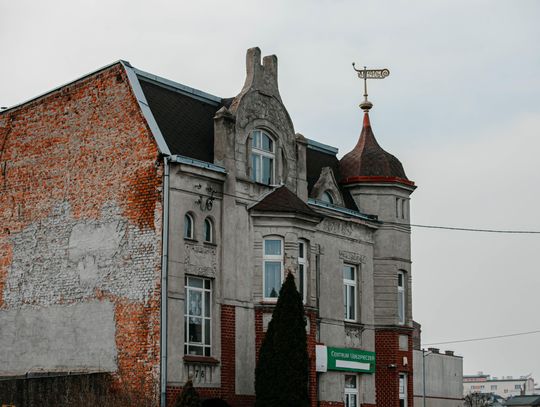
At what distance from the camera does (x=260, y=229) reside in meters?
30.7

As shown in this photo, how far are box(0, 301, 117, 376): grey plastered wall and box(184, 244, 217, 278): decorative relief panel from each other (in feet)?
7.91

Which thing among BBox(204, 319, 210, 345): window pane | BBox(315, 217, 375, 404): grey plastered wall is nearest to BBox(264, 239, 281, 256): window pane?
BBox(204, 319, 210, 345): window pane

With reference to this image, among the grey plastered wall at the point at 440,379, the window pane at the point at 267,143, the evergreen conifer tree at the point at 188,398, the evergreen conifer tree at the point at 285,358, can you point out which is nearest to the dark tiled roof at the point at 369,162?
the window pane at the point at 267,143

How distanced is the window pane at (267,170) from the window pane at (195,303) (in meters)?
4.53

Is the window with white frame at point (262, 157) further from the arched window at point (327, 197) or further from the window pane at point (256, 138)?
the arched window at point (327, 197)

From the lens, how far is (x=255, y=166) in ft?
104

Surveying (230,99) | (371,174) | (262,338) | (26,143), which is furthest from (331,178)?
(26,143)

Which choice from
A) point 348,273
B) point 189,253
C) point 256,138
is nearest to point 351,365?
point 348,273

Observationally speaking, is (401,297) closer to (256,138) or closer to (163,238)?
(256,138)

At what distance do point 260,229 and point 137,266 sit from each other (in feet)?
Answer: 13.3

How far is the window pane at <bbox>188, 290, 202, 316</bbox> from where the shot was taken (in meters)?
29.0

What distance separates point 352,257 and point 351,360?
3.38 m

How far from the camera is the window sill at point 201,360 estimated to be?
28067mm

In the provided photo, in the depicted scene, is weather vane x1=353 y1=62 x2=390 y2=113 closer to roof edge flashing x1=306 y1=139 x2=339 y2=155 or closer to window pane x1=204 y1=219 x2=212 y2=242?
roof edge flashing x1=306 y1=139 x2=339 y2=155
